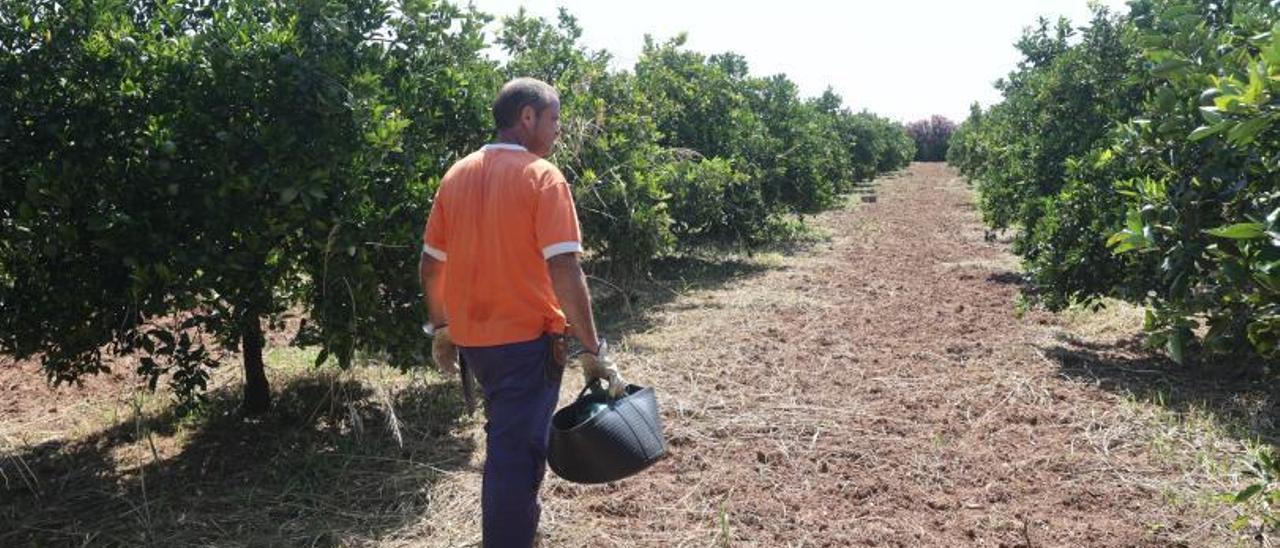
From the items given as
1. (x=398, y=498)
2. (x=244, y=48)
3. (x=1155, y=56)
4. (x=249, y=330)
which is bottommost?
(x=398, y=498)

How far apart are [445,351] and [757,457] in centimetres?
192

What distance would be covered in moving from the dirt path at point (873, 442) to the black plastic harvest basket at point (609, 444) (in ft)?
2.91

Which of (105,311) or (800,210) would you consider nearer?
(105,311)

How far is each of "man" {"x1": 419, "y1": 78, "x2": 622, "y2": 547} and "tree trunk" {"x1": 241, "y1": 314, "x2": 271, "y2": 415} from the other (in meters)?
2.48

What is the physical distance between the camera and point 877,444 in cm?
508

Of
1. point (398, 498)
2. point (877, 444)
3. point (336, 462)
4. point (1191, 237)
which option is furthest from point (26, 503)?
point (1191, 237)

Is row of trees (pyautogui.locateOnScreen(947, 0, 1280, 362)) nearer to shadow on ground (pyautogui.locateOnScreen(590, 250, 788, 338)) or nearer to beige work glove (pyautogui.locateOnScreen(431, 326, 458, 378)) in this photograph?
beige work glove (pyautogui.locateOnScreen(431, 326, 458, 378))

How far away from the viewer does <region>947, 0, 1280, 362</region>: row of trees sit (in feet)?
8.10

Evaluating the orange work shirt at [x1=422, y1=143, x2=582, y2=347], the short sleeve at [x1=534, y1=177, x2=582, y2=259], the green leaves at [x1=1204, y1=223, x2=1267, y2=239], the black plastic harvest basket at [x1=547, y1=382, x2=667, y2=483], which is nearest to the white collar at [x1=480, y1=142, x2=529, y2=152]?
the orange work shirt at [x1=422, y1=143, x2=582, y2=347]

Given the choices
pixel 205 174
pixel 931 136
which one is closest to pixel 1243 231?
pixel 205 174

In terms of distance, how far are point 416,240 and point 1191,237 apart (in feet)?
12.0

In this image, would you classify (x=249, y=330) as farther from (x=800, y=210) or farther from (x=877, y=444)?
(x=800, y=210)

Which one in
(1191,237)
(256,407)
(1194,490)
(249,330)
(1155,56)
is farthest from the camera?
(256,407)

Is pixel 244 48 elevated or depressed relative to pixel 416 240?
elevated
